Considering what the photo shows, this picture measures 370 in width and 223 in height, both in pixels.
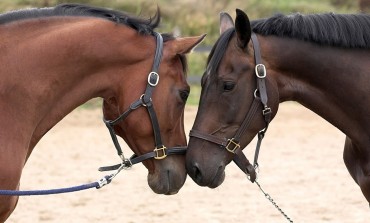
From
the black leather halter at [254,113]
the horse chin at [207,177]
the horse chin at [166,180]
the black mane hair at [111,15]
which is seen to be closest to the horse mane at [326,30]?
the black leather halter at [254,113]

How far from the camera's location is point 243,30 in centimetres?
460

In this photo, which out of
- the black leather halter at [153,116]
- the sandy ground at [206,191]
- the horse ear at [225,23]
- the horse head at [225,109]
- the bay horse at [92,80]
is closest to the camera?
the bay horse at [92,80]

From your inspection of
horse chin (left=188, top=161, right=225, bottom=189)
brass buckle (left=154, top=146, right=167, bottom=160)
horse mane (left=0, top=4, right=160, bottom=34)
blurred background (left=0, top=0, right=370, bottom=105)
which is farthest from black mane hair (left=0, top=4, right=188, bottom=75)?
blurred background (left=0, top=0, right=370, bottom=105)

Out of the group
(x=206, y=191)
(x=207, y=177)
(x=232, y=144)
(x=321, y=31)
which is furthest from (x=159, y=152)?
(x=206, y=191)

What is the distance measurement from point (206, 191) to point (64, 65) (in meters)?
4.57

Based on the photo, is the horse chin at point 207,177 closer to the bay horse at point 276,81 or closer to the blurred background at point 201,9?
the bay horse at point 276,81

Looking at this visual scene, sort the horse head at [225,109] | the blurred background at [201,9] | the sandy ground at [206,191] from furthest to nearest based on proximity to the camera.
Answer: the blurred background at [201,9], the sandy ground at [206,191], the horse head at [225,109]

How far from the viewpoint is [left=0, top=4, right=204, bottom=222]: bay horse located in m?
4.34

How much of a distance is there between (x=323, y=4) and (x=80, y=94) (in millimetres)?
17122

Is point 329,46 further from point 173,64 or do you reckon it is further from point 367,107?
point 173,64

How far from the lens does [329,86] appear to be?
4758 millimetres

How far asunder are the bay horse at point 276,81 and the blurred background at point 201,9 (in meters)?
10.5

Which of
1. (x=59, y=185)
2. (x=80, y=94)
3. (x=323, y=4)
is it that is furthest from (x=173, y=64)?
(x=323, y=4)

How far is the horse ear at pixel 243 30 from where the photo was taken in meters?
4.54
